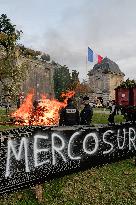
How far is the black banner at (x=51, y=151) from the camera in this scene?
5.77 metres

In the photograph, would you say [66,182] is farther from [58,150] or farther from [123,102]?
[123,102]

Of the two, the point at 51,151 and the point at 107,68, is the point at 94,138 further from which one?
the point at 107,68

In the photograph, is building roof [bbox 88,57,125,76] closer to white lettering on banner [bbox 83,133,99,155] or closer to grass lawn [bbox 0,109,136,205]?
grass lawn [bbox 0,109,136,205]

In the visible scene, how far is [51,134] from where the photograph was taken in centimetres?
643

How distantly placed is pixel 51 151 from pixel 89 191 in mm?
1695

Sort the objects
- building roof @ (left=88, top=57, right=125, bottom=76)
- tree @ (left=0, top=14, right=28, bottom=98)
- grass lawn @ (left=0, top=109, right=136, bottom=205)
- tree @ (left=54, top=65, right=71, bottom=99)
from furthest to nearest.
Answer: building roof @ (left=88, top=57, right=125, bottom=76) → tree @ (left=54, top=65, right=71, bottom=99) → tree @ (left=0, top=14, right=28, bottom=98) → grass lawn @ (left=0, top=109, right=136, bottom=205)

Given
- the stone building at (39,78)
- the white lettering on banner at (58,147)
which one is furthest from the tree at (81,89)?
the white lettering on banner at (58,147)

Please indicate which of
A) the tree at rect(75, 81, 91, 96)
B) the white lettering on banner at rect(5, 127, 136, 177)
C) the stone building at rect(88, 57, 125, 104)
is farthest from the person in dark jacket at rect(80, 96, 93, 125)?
the stone building at rect(88, 57, 125, 104)

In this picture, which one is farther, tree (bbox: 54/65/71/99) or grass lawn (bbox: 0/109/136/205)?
tree (bbox: 54/65/71/99)

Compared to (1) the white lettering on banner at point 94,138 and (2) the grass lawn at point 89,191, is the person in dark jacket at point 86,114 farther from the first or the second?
(1) the white lettering on banner at point 94,138

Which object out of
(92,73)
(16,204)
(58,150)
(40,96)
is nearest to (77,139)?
(58,150)

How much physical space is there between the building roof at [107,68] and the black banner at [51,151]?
8189 cm

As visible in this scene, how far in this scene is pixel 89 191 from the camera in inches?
291

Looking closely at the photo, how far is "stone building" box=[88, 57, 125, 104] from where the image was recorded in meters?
87.2
